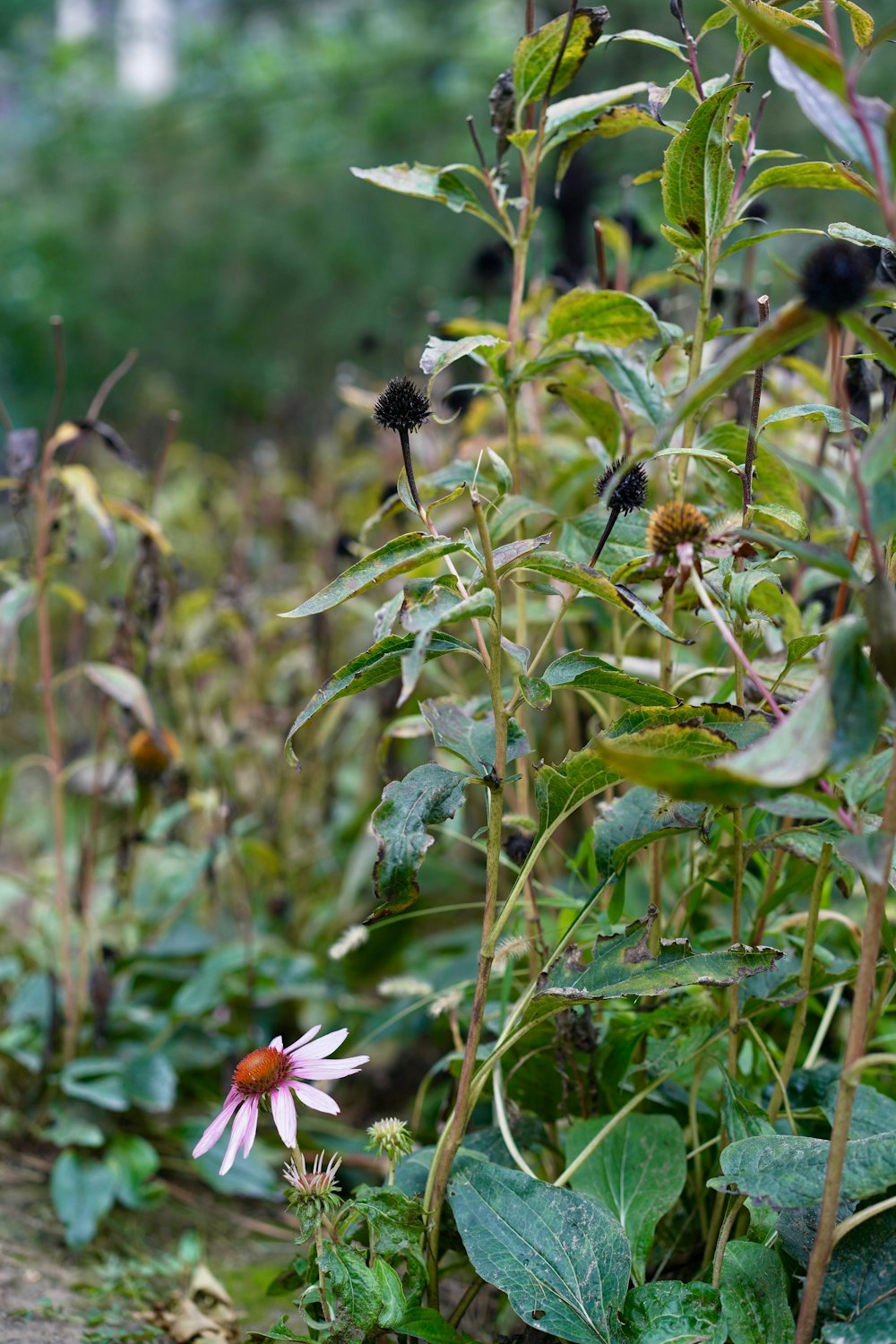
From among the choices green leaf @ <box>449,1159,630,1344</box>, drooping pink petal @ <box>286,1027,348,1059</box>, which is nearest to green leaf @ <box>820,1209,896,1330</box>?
green leaf @ <box>449,1159,630,1344</box>

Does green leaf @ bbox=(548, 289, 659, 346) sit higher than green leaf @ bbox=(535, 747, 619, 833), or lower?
higher

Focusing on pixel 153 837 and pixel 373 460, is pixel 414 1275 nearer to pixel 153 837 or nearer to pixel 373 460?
pixel 153 837

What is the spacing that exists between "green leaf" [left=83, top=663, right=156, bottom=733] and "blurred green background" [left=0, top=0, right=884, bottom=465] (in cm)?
216

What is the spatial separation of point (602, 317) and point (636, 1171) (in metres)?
0.67

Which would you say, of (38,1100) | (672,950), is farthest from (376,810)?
(38,1100)

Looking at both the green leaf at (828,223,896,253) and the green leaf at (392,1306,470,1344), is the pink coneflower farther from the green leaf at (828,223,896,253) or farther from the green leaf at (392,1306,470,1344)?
the green leaf at (828,223,896,253)

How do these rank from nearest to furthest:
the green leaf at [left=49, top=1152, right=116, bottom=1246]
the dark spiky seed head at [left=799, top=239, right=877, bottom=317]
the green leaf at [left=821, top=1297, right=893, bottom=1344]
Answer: the dark spiky seed head at [left=799, top=239, right=877, bottom=317] < the green leaf at [left=821, top=1297, right=893, bottom=1344] < the green leaf at [left=49, top=1152, right=116, bottom=1246]

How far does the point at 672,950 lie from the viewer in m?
0.71

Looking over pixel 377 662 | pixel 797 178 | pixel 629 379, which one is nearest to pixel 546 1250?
pixel 377 662

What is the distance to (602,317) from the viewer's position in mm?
888

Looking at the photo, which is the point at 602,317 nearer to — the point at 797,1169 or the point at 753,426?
the point at 753,426

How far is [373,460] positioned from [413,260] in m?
1.78

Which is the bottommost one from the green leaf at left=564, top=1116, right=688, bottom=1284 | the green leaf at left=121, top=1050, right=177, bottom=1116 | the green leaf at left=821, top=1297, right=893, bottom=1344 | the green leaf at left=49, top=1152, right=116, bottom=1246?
the green leaf at left=49, top=1152, right=116, bottom=1246

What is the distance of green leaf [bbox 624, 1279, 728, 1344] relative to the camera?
2.17ft
